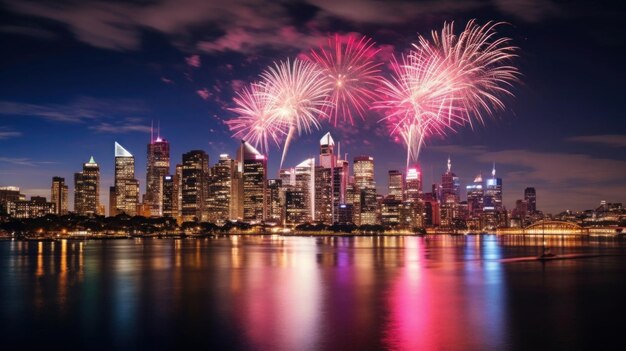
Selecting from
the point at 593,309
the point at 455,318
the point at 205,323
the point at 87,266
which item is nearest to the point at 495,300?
the point at 593,309

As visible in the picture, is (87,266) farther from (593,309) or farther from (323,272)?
(593,309)

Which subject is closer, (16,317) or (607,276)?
(16,317)

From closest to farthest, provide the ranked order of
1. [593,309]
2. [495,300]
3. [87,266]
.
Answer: [593,309] → [495,300] → [87,266]

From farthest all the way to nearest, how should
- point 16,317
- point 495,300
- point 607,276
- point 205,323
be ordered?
point 607,276, point 495,300, point 16,317, point 205,323

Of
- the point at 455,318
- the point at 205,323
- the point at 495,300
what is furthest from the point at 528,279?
the point at 205,323

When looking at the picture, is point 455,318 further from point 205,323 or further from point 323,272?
point 323,272

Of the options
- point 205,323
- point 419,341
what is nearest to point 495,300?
point 419,341

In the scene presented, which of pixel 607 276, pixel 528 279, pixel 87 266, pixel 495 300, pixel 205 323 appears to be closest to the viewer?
pixel 205 323

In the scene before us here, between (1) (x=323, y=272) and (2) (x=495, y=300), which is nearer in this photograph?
(2) (x=495, y=300)

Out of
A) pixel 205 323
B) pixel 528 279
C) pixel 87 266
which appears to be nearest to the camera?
pixel 205 323

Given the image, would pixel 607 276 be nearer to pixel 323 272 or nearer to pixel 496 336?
pixel 323 272
